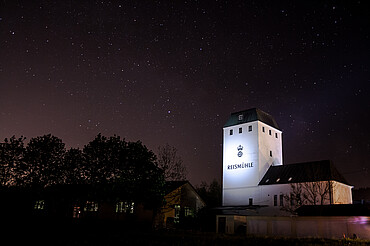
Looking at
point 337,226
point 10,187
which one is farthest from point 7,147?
point 337,226

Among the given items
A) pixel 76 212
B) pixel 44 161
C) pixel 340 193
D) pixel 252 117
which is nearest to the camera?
pixel 44 161

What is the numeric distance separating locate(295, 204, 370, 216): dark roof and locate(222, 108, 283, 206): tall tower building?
52.6 feet

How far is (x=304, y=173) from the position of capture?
54875 mm

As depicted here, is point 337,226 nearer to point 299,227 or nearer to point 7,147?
point 299,227

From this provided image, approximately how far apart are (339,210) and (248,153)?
26274 millimetres

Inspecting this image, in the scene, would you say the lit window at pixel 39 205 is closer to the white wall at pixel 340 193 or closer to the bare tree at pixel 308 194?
the bare tree at pixel 308 194

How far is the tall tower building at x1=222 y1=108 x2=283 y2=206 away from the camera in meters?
61.5

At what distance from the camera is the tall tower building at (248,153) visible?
202 feet

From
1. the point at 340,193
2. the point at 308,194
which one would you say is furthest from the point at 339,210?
the point at 340,193

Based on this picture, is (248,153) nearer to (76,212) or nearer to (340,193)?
(340,193)

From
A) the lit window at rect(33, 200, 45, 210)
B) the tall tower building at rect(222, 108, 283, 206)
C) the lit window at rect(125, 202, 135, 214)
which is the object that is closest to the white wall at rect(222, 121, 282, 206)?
the tall tower building at rect(222, 108, 283, 206)

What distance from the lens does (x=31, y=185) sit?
40438 mm

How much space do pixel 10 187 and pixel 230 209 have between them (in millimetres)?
32627

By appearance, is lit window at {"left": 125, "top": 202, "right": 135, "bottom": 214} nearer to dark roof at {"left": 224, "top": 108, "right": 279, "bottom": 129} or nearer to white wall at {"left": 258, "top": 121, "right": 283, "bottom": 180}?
white wall at {"left": 258, "top": 121, "right": 283, "bottom": 180}
